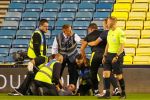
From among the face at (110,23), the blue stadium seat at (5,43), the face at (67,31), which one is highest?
the face at (110,23)

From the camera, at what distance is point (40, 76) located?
584 inches

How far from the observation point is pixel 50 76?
14.9 meters

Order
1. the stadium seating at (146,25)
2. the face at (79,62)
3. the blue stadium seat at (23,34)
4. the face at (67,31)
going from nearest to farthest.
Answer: the face at (67,31) < the face at (79,62) < the stadium seating at (146,25) < the blue stadium seat at (23,34)

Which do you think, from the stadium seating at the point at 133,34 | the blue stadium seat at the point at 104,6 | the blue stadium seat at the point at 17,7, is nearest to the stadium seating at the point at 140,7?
the blue stadium seat at the point at 104,6

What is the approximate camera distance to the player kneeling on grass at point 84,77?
15.8 m

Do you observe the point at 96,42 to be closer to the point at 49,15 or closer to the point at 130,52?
the point at 130,52

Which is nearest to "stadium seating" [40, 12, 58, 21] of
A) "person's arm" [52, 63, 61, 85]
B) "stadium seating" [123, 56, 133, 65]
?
"stadium seating" [123, 56, 133, 65]

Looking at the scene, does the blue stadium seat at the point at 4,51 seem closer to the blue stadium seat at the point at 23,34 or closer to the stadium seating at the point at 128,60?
the blue stadium seat at the point at 23,34

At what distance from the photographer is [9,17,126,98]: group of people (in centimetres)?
1358

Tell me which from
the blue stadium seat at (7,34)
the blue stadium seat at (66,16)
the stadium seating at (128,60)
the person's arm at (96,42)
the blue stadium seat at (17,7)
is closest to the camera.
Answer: the person's arm at (96,42)

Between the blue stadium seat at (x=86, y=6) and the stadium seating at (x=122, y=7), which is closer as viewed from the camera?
the stadium seating at (x=122, y=7)

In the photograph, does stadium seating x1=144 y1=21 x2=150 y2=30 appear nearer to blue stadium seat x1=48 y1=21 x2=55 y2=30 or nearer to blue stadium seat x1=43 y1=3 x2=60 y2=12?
blue stadium seat x1=48 y1=21 x2=55 y2=30

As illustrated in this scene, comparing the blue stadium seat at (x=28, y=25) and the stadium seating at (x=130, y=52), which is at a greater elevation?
the blue stadium seat at (x=28, y=25)

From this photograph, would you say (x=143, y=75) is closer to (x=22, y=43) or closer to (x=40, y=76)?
(x=40, y=76)
